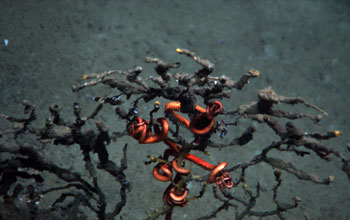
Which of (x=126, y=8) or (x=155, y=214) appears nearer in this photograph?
(x=155, y=214)

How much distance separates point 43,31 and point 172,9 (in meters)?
1.48

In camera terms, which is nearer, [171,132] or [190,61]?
[171,132]

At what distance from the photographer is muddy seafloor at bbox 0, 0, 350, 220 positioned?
259 cm

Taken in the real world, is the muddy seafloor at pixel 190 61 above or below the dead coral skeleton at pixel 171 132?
above

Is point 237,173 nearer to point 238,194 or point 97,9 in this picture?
point 238,194

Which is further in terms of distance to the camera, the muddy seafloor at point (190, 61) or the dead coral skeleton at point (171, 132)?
the muddy seafloor at point (190, 61)

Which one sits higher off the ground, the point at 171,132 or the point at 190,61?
the point at 190,61

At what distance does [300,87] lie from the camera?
3447 mm

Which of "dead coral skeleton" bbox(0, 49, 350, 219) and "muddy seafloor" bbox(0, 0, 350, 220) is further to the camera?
"muddy seafloor" bbox(0, 0, 350, 220)

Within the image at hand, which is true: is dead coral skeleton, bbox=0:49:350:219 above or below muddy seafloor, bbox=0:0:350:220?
below

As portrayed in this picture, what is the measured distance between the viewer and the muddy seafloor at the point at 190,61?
8.48 feet

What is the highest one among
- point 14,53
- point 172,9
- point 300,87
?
point 172,9

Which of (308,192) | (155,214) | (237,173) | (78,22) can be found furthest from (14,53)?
(308,192)

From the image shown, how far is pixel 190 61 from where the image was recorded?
11.0 ft
